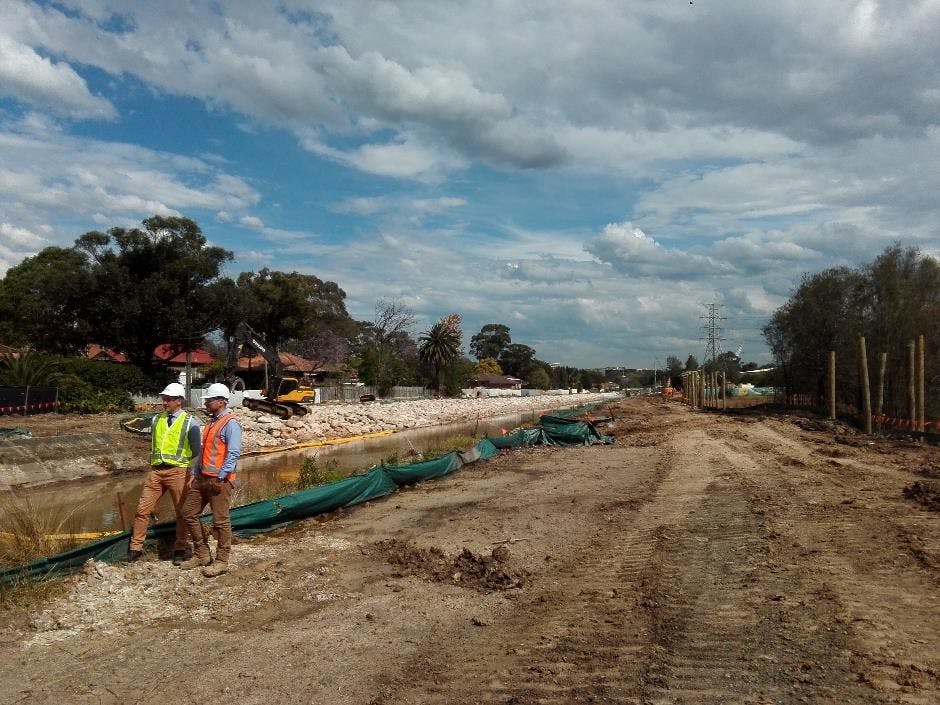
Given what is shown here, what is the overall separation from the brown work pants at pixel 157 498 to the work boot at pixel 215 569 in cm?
56

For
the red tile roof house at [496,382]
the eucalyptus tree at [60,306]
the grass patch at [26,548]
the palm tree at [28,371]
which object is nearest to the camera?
the grass patch at [26,548]

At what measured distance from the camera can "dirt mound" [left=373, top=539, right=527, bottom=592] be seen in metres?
7.54

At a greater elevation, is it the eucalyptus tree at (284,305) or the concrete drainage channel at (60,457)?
the eucalyptus tree at (284,305)

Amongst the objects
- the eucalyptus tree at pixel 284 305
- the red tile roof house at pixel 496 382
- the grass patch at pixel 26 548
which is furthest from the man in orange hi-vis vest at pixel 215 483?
the red tile roof house at pixel 496 382

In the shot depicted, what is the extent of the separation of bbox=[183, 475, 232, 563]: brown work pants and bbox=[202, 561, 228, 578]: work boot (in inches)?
3.0

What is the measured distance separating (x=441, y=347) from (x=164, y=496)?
62.6 m

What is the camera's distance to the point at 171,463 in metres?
7.82

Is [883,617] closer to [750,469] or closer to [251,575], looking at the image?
[251,575]

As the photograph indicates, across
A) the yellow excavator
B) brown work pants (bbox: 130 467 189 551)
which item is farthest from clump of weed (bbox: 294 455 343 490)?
the yellow excavator

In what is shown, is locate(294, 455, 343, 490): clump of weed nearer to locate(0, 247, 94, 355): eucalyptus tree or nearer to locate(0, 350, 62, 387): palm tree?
locate(0, 350, 62, 387): palm tree

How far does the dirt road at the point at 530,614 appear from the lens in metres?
5.00

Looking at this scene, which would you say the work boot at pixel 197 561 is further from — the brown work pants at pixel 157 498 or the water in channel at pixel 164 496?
the water in channel at pixel 164 496

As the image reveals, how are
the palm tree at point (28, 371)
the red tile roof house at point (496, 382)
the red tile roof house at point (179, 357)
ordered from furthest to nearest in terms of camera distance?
the red tile roof house at point (496, 382)
the red tile roof house at point (179, 357)
the palm tree at point (28, 371)

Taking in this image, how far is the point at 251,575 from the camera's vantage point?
775cm
